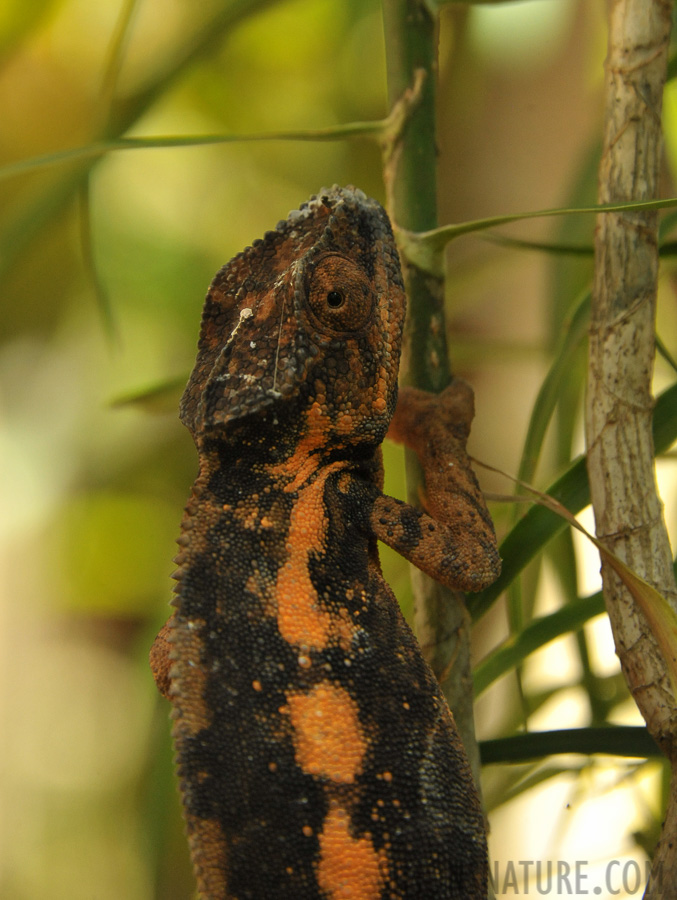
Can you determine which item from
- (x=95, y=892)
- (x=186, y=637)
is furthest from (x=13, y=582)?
(x=186, y=637)

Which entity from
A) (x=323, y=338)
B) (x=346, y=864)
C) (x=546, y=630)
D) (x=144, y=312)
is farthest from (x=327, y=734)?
(x=144, y=312)

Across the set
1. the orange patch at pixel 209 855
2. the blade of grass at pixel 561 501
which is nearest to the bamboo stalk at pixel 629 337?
the blade of grass at pixel 561 501

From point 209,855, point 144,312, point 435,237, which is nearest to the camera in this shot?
point 209,855

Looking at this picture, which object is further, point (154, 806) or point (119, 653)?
point (119, 653)

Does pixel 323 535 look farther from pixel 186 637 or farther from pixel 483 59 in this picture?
pixel 483 59

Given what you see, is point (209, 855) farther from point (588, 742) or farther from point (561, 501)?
point (561, 501)

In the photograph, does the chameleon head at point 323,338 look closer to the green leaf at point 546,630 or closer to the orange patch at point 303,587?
the orange patch at point 303,587
